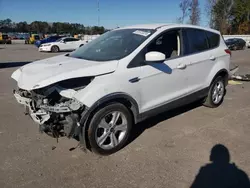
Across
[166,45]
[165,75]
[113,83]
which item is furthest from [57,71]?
[166,45]

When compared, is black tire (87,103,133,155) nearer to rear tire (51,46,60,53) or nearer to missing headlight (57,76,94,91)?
→ missing headlight (57,76,94,91)

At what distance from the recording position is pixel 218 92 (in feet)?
19.2

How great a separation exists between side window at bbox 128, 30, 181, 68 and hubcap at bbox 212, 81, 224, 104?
161 cm

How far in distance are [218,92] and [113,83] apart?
10.7 feet

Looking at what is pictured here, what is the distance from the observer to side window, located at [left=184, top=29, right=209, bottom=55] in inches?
189

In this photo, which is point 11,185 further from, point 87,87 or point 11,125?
point 11,125

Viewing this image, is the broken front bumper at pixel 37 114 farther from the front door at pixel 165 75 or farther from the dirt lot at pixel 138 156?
the front door at pixel 165 75

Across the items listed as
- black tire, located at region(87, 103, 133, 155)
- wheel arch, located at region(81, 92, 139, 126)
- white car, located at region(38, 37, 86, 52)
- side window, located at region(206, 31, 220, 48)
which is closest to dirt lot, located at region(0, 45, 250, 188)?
black tire, located at region(87, 103, 133, 155)

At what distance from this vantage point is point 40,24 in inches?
3329

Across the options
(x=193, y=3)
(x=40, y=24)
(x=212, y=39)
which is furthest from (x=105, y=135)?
(x=40, y=24)

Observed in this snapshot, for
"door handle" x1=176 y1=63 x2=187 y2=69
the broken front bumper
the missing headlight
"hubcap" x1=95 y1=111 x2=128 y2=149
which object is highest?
"door handle" x1=176 y1=63 x2=187 y2=69

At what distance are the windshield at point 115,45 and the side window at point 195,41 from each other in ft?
2.88

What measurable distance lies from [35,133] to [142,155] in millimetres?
1961

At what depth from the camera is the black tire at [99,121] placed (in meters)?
3.44
